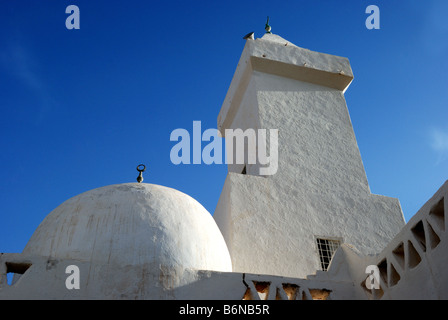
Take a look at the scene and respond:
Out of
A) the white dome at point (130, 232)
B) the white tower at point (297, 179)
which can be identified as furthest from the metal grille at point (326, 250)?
the white dome at point (130, 232)

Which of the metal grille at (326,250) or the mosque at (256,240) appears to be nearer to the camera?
the mosque at (256,240)

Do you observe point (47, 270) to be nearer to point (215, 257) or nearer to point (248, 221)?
point (215, 257)

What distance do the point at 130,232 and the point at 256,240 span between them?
12.1 feet

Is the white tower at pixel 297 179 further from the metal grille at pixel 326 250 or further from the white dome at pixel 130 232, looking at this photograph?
the white dome at pixel 130 232

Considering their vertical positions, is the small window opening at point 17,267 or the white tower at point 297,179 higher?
the white tower at point 297,179

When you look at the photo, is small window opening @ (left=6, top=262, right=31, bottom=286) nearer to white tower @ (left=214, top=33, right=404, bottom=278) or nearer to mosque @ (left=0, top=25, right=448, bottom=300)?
mosque @ (left=0, top=25, right=448, bottom=300)

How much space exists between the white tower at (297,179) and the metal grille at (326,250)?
0.02m

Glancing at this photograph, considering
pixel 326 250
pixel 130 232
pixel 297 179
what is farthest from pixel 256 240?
pixel 130 232

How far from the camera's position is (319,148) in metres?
12.1

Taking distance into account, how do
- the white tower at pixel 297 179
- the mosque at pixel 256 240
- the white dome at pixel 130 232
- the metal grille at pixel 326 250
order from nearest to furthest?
the mosque at pixel 256 240 → the white dome at pixel 130 232 → the white tower at pixel 297 179 → the metal grille at pixel 326 250

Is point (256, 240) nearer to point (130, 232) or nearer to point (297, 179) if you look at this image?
point (297, 179)

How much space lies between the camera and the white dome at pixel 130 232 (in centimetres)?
621
